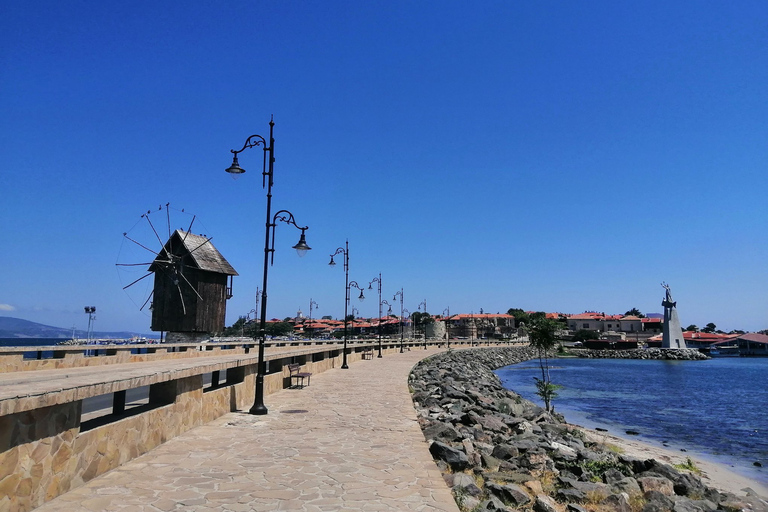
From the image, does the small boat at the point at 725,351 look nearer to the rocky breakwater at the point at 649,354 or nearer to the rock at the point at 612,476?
the rocky breakwater at the point at 649,354

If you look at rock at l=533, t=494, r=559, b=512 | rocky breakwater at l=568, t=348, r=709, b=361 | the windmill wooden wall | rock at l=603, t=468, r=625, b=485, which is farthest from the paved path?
rocky breakwater at l=568, t=348, r=709, b=361

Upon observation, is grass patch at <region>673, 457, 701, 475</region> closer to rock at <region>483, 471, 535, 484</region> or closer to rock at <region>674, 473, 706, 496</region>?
rock at <region>674, 473, 706, 496</region>

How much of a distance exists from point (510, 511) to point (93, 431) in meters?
5.59

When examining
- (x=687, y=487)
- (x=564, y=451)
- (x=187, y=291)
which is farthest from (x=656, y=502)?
(x=187, y=291)

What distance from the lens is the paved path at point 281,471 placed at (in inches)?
233

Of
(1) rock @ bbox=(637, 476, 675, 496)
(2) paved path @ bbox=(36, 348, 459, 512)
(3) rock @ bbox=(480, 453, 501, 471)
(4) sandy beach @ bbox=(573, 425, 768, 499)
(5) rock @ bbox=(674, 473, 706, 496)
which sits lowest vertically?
(4) sandy beach @ bbox=(573, 425, 768, 499)

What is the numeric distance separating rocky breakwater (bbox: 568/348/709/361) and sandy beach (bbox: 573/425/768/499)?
95.1 metres

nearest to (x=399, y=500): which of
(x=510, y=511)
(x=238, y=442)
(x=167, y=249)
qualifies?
(x=510, y=511)

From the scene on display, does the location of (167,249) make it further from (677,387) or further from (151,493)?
(677,387)

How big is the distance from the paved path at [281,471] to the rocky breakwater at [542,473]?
63cm

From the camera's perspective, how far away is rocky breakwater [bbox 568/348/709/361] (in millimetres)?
102625

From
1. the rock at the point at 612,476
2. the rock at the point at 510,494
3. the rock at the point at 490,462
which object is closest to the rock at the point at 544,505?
the rock at the point at 510,494

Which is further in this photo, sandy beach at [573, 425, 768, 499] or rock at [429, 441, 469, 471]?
sandy beach at [573, 425, 768, 499]

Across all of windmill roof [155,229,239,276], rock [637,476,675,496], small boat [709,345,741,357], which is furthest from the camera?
small boat [709,345,741,357]
